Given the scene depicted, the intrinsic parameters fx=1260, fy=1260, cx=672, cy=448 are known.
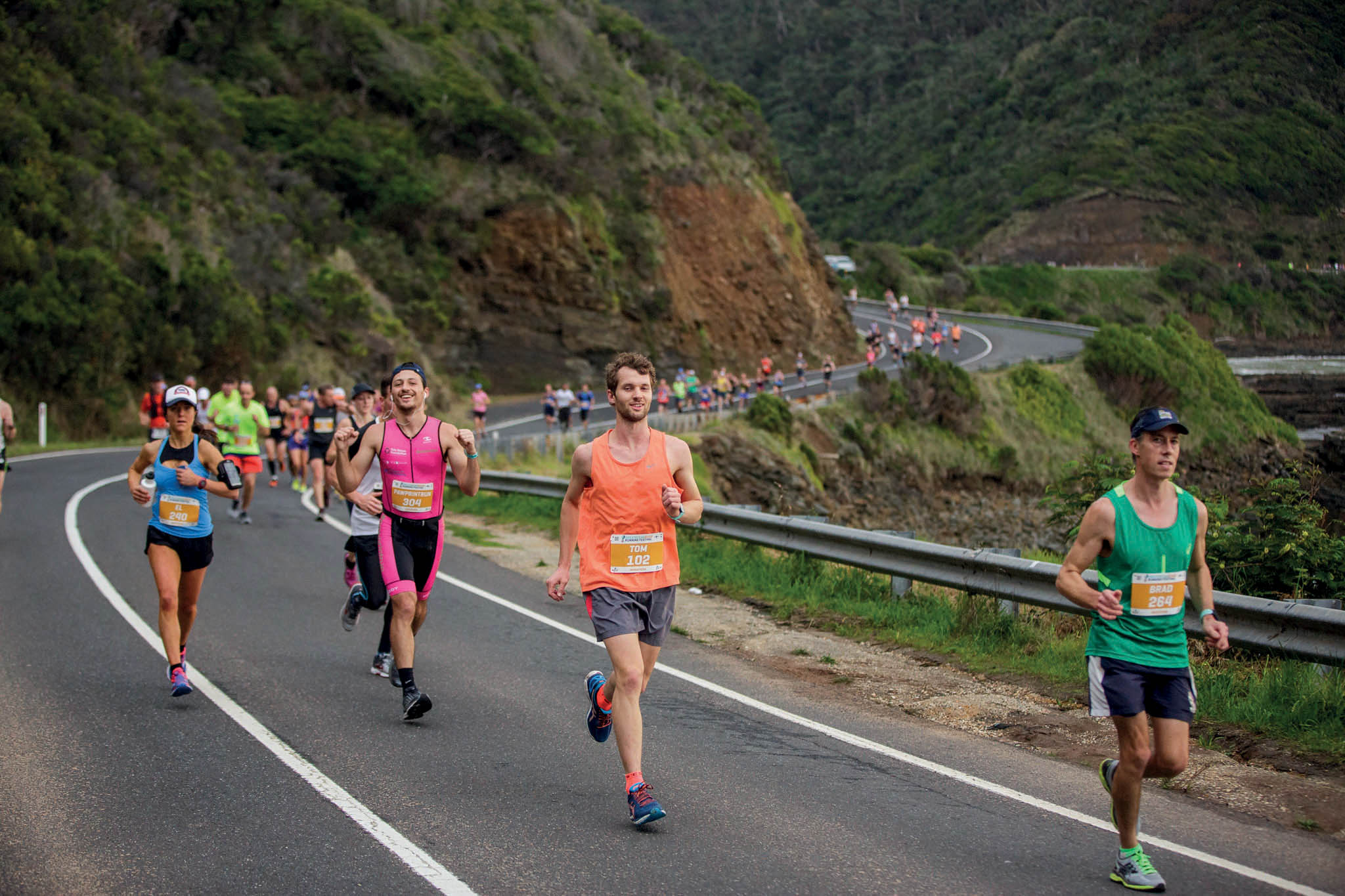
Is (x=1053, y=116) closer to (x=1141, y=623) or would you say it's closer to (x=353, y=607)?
(x=353, y=607)

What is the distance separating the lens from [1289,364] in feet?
89.8

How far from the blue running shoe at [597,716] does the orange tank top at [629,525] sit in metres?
0.57

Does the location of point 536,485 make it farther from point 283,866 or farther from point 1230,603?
point 283,866

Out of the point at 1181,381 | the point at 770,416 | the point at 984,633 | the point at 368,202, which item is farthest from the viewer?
the point at 368,202

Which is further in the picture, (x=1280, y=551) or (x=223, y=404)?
(x=223, y=404)

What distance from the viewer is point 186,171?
143 feet

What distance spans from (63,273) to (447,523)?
2235cm

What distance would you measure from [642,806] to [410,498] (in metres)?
2.79

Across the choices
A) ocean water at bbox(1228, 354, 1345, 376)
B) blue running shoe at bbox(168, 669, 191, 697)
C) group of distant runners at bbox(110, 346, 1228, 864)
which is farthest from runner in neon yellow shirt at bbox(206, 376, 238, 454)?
ocean water at bbox(1228, 354, 1345, 376)

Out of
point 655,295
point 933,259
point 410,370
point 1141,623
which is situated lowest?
point 1141,623

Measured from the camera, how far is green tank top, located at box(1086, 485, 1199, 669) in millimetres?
4996

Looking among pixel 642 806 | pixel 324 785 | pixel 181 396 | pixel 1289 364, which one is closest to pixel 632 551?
pixel 642 806

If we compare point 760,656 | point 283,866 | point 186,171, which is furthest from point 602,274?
point 283,866

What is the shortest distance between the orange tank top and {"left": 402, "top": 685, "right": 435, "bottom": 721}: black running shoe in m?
2.00
